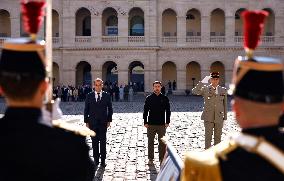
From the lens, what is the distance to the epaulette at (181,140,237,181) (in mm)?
2797

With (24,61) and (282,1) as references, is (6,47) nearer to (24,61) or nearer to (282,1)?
(24,61)

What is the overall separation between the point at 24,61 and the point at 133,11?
4413cm

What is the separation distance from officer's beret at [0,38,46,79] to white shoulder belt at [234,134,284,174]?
1279 millimetres

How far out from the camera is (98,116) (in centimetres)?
1064

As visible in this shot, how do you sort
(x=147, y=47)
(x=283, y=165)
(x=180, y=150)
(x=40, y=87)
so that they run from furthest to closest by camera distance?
(x=147, y=47) < (x=180, y=150) < (x=40, y=87) < (x=283, y=165)

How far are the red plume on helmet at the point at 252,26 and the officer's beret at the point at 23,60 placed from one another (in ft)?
4.05

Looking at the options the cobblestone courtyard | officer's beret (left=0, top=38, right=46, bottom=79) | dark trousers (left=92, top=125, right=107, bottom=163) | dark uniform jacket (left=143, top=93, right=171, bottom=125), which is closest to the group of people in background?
the cobblestone courtyard

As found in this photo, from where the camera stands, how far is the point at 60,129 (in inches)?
121

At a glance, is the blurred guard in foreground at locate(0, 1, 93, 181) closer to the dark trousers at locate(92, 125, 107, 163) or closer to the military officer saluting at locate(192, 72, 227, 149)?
the dark trousers at locate(92, 125, 107, 163)

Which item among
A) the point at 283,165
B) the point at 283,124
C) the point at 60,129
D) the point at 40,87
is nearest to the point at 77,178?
the point at 60,129

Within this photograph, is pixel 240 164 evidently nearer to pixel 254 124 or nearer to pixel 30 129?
pixel 254 124

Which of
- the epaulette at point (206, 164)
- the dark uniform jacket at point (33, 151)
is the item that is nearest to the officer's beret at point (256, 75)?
the epaulette at point (206, 164)

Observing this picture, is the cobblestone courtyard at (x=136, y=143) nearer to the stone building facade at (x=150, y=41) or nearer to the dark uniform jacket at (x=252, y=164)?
the dark uniform jacket at (x=252, y=164)

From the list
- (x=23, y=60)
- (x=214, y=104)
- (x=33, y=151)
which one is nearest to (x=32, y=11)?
(x=23, y=60)
